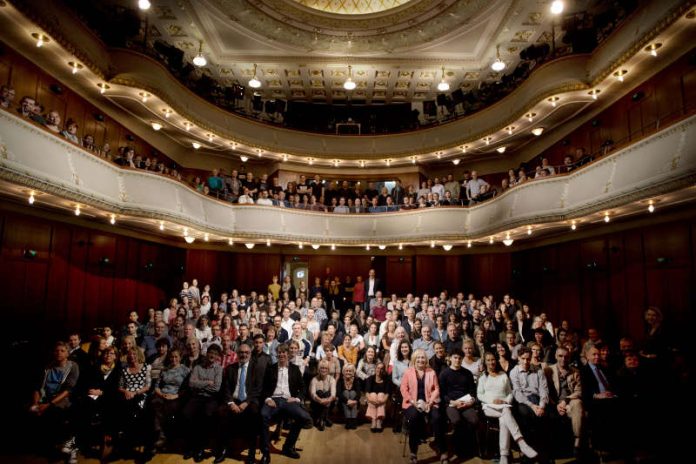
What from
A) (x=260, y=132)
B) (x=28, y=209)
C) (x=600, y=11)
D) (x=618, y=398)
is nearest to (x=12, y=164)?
(x=28, y=209)

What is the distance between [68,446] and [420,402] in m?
4.13

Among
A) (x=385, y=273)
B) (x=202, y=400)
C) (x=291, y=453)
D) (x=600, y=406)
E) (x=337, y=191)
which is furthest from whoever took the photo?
(x=385, y=273)

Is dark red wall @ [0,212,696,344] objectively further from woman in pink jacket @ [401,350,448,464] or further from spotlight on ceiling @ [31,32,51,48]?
woman in pink jacket @ [401,350,448,464]

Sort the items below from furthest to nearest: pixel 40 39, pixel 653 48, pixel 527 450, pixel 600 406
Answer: pixel 40 39, pixel 653 48, pixel 600 406, pixel 527 450

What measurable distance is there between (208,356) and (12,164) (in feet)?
13.4

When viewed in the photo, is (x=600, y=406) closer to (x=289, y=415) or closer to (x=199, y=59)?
(x=289, y=415)

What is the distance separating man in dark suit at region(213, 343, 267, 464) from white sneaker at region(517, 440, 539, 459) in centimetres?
310

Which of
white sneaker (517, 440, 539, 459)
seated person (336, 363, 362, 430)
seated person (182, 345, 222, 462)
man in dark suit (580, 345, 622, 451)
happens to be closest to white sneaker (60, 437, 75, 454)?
seated person (182, 345, 222, 462)

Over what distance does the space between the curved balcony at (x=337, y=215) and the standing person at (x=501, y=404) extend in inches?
151

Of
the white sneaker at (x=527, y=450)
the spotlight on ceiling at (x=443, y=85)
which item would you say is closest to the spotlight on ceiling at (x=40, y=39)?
the spotlight on ceiling at (x=443, y=85)

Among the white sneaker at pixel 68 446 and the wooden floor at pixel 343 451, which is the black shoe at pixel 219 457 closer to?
the wooden floor at pixel 343 451

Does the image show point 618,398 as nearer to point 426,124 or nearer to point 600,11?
point 600,11

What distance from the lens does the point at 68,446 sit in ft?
14.1

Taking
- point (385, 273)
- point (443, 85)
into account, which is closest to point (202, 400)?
point (385, 273)
